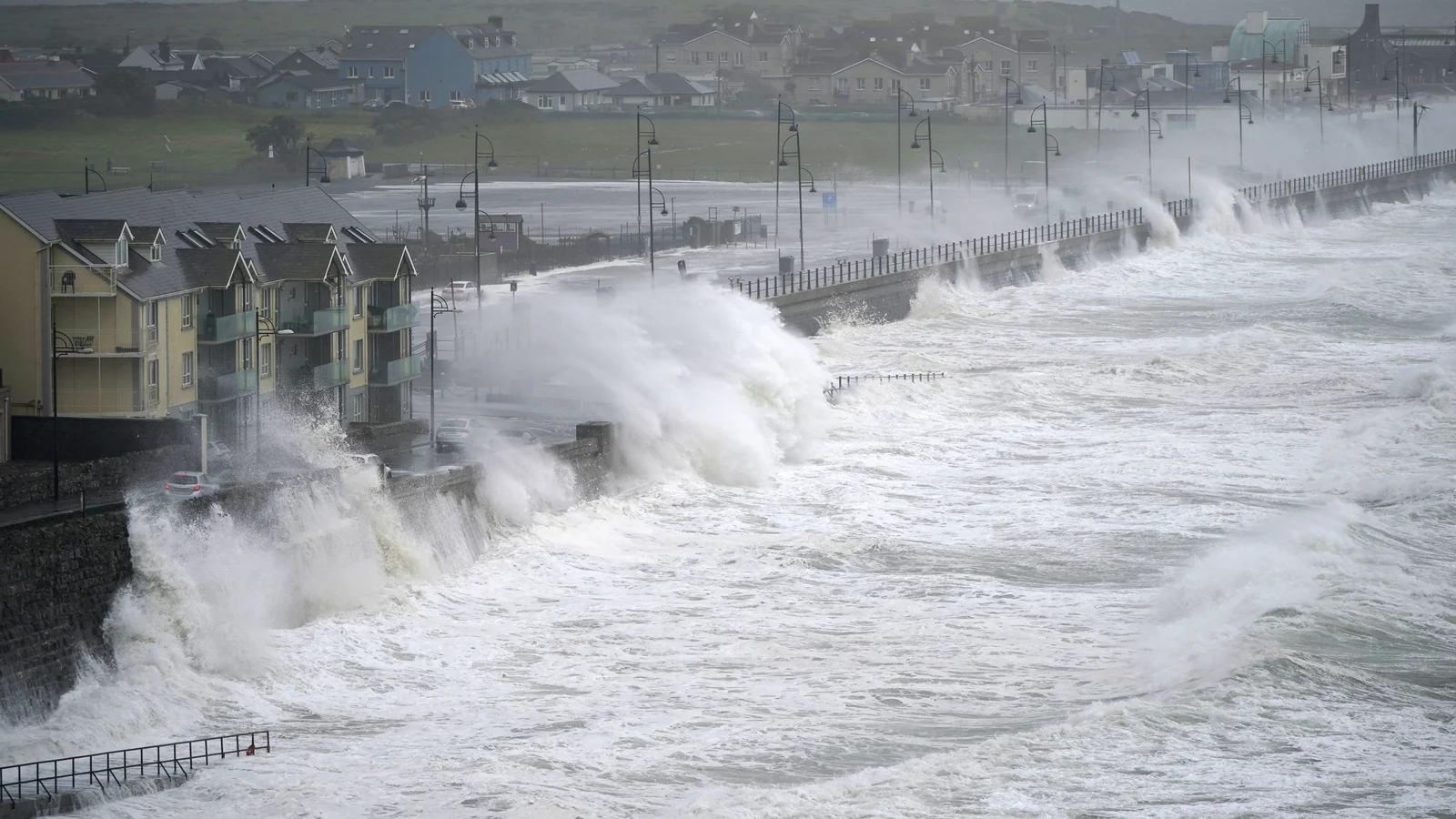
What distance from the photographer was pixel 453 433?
36594 millimetres

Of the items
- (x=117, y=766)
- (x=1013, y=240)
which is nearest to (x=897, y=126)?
(x=1013, y=240)

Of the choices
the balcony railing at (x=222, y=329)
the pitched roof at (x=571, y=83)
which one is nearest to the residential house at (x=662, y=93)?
the pitched roof at (x=571, y=83)

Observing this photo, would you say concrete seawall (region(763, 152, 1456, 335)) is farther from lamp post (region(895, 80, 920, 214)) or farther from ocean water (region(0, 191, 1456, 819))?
ocean water (region(0, 191, 1456, 819))

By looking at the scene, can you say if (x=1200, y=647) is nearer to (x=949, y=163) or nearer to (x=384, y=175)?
(x=384, y=175)

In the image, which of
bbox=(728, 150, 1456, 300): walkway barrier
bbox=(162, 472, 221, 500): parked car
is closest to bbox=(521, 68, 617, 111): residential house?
bbox=(728, 150, 1456, 300): walkway barrier

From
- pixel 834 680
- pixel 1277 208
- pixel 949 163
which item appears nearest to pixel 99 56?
pixel 949 163

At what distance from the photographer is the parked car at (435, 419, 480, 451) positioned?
3609 centimetres

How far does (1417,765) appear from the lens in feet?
79.0

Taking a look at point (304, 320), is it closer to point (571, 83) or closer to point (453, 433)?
point (453, 433)

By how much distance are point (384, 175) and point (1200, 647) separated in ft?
250

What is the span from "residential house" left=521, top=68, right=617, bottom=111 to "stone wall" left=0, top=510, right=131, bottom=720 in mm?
104383

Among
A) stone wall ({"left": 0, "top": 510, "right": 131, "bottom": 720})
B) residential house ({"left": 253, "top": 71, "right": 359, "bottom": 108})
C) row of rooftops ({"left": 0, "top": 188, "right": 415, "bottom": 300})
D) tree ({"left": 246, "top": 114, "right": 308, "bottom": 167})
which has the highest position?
residential house ({"left": 253, "top": 71, "right": 359, "bottom": 108})

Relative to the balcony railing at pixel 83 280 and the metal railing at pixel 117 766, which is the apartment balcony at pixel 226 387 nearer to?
the balcony railing at pixel 83 280

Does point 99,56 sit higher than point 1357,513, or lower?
higher
